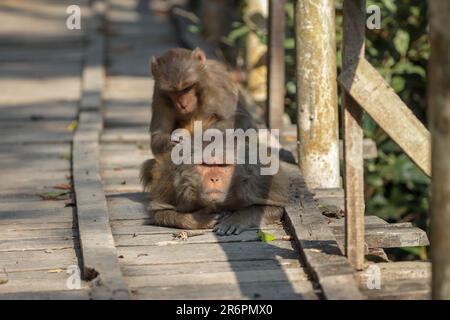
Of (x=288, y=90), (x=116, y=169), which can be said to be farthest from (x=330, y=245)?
(x=288, y=90)

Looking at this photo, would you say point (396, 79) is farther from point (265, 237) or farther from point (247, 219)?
point (265, 237)

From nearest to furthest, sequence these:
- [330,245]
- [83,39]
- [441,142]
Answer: [441,142] < [330,245] < [83,39]

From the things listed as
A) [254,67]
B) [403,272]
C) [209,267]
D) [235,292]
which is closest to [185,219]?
[209,267]

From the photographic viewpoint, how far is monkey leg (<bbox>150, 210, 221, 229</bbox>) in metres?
6.32

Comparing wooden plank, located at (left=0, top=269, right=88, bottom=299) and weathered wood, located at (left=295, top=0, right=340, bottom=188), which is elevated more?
weathered wood, located at (left=295, top=0, right=340, bottom=188)

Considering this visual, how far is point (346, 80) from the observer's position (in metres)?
5.14

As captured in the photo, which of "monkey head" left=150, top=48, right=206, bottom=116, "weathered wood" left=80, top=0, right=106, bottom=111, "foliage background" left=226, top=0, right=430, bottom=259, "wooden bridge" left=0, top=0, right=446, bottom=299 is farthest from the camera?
"weathered wood" left=80, top=0, right=106, bottom=111

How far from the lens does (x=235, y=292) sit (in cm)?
514

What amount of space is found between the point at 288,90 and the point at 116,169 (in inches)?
105

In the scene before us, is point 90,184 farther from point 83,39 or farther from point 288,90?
point 83,39

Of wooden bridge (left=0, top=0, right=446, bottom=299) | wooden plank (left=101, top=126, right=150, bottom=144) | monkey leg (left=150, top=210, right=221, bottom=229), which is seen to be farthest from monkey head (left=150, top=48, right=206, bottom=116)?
wooden plank (left=101, top=126, right=150, bottom=144)

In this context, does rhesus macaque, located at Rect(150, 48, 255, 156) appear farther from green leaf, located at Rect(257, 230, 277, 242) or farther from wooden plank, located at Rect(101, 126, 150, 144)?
wooden plank, located at Rect(101, 126, 150, 144)

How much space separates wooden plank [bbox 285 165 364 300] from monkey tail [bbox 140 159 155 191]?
2.92 feet
